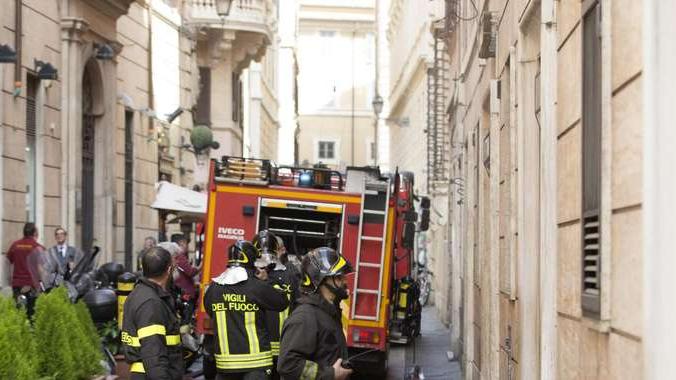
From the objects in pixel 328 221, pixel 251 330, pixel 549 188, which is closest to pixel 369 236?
pixel 328 221

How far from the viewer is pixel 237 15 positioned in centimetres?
3688

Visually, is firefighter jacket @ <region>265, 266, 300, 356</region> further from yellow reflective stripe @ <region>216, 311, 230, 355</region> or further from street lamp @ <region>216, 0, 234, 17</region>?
street lamp @ <region>216, 0, 234, 17</region>

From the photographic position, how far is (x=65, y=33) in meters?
22.4

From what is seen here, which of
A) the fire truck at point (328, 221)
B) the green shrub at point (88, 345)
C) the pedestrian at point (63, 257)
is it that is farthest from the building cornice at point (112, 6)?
the green shrub at point (88, 345)

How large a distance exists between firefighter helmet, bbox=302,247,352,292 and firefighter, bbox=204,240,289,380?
1.65m

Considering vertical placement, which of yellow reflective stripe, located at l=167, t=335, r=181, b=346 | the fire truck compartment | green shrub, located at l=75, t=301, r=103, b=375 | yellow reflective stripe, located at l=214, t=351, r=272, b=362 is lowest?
green shrub, located at l=75, t=301, r=103, b=375

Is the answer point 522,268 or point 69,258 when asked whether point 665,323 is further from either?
point 69,258

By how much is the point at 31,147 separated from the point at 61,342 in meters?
10.7

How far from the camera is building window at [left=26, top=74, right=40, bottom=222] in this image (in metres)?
20.5

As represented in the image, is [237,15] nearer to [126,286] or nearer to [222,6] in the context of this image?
[222,6]

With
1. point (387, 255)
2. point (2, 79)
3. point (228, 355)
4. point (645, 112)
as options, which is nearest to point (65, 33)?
point (2, 79)

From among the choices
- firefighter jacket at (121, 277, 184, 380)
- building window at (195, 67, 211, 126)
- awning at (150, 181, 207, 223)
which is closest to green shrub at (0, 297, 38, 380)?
firefighter jacket at (121, 277, 184, 380)

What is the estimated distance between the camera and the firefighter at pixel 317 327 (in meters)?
7.21

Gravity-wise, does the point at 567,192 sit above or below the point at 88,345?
above
